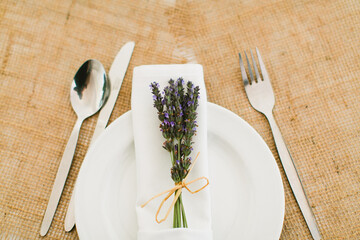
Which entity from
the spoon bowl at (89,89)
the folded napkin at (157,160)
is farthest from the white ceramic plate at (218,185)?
the spoon bowl at (89,89)

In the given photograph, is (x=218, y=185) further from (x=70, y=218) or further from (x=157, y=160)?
(x=70, y=218)

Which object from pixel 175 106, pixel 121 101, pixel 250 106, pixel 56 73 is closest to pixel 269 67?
pixel 250 106

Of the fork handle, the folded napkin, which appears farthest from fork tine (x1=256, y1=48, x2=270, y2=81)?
the folded napkin

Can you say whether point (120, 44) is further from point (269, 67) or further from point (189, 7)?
point (269, 67)

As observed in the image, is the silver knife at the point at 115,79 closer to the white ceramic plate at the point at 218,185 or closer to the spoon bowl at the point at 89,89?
the spoon bowl at the point at 89,89

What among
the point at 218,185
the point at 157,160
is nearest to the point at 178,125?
the point at 157,160

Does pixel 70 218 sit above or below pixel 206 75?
below
